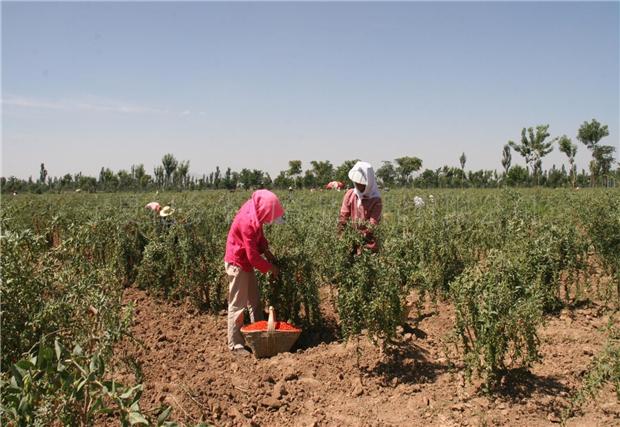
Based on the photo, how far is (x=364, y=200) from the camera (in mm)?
4879

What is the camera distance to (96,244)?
6.36 meters

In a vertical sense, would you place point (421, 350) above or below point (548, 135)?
below

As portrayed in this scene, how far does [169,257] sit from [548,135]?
3696cm

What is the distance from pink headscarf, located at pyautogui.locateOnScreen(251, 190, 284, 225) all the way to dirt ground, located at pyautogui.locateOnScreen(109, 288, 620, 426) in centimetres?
118

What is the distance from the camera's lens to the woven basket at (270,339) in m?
4.27

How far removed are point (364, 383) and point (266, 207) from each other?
5.22ft

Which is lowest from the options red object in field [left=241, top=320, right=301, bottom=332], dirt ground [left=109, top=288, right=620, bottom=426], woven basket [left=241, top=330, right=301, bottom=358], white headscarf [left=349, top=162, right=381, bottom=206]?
dirt ground [left=109, top=288, right=620, bottom=426]

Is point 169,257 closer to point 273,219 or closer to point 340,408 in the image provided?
point 273,219

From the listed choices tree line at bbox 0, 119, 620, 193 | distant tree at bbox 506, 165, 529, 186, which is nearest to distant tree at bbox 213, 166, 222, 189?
tree line at bbox 0, 119, 620, 193

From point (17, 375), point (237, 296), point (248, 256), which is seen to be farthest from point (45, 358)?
point (237, 296)

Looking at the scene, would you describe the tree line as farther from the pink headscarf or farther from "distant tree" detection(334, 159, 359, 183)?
the pink headscarf

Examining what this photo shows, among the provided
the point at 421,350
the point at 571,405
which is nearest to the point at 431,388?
the point at 421,350

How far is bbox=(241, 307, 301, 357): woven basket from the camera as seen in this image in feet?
14.0

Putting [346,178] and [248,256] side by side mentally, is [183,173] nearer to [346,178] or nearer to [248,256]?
[346,178]
